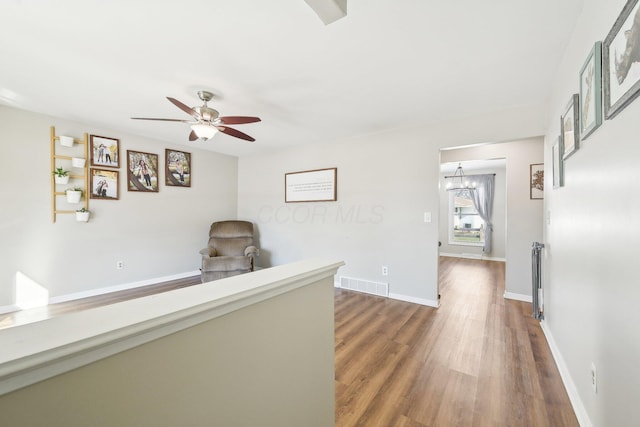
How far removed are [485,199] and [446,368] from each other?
5764 mm

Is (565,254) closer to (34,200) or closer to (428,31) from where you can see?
(428,31)

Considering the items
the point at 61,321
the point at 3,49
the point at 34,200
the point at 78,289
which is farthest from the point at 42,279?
the point at 61,321

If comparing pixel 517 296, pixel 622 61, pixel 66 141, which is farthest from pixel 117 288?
pixel 517 296

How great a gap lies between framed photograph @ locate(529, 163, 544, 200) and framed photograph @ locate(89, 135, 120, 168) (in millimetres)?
5714

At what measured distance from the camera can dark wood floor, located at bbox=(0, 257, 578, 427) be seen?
4.76 ft

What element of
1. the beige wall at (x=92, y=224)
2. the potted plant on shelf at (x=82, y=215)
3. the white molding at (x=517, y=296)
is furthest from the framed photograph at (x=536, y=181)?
the potted plant on shelf at (x=82, y=215)

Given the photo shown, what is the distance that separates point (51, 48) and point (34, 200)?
7.08 feet

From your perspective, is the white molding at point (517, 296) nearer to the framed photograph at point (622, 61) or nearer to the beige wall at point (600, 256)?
the beige wall at point (600, 256)

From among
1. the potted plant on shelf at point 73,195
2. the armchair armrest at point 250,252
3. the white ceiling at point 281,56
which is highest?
the white ceiling at point 281,56

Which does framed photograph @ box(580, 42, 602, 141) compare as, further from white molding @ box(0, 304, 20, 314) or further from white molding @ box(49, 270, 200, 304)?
white molding @ box(0, 304, 20, 314)

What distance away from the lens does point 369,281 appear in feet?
11.8

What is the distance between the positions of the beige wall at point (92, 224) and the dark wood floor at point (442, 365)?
0.46 meters

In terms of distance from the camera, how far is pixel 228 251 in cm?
417

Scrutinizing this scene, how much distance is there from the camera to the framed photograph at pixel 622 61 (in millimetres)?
843
